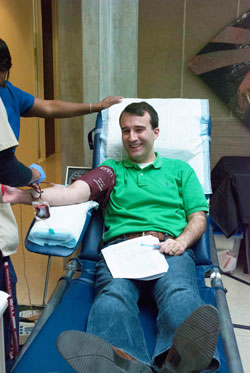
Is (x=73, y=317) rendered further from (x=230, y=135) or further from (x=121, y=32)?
(x=230, y=135)

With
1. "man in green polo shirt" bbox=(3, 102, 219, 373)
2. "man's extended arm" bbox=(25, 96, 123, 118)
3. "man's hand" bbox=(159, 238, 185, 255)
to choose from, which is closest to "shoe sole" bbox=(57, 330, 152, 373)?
"man in green polo shirt" bbox=(3, 102, 219, 373)

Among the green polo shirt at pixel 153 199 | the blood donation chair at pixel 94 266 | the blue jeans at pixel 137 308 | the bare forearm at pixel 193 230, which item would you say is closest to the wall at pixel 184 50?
the blood donation chair at pixel 94 266

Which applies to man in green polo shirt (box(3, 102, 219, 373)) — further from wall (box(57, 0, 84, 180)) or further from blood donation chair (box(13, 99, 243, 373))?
wall (box(57, 0, 84, 180))

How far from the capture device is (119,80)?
8.05 feet

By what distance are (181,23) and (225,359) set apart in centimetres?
263

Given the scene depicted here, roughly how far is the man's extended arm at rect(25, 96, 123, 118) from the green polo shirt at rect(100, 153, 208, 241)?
1.21ft

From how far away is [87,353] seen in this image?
0.93 m

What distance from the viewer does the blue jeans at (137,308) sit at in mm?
1173

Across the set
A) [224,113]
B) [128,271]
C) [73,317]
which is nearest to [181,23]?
[224,113]

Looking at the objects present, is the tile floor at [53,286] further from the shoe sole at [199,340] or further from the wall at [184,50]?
the wall at [184,50]

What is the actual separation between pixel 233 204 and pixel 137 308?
132 cm

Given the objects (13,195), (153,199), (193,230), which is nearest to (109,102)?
(153,199)

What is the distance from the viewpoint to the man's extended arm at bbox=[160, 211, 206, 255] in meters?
1.55

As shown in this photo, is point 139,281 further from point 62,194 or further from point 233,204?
point 233,204
